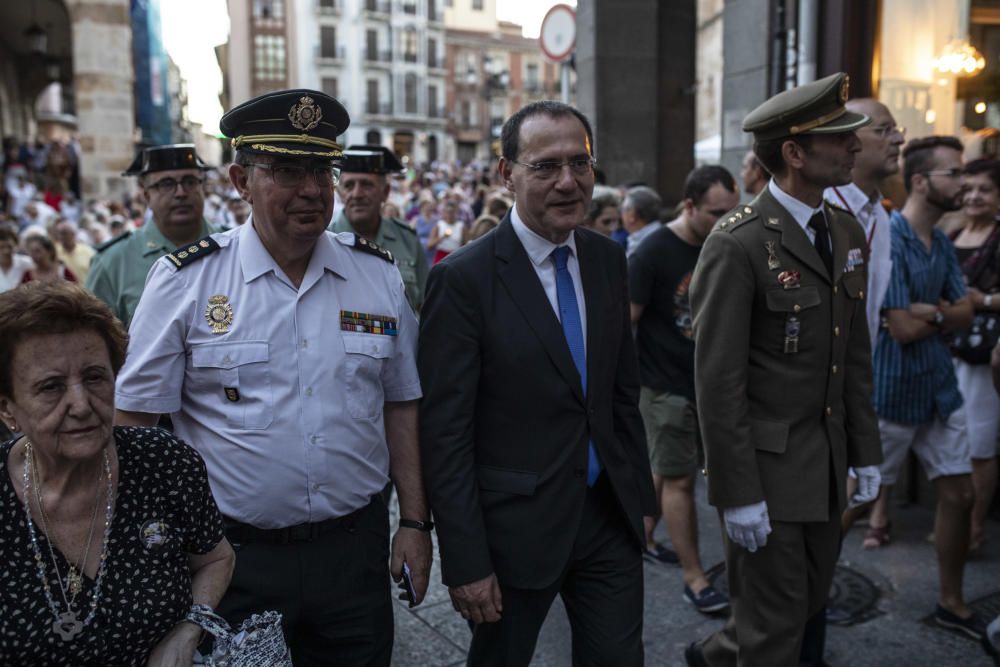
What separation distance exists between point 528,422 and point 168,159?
119 inches

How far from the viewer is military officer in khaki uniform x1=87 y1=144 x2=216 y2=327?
4590 millimetres

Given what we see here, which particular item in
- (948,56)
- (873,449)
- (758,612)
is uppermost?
(948,56)

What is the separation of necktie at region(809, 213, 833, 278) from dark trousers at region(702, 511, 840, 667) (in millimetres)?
910

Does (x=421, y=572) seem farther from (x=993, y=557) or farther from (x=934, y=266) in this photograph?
(x=993, y=557)

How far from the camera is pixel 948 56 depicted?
799 cm

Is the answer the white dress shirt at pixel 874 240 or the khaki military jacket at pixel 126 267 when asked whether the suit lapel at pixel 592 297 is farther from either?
the khaki military jacket at pixel 126 267

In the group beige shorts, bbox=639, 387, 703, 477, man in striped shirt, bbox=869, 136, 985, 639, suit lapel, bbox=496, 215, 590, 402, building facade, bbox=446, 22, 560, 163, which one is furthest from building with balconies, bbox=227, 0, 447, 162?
suit lapel, bbox=496, 215, 590, 402

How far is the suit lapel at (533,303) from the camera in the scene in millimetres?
2725

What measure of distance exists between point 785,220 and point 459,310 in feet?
4.23

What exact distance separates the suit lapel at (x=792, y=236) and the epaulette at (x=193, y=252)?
1879mm

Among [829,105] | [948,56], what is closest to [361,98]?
[948,56]

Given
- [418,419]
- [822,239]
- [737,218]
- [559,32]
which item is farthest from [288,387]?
[559,32]

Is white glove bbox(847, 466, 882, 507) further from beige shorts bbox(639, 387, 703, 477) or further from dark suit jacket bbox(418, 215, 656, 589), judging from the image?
beige shorts bbox(639, 387, 703, 477)

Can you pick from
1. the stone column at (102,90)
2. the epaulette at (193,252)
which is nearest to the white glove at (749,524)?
the epaulette at (193,252)
